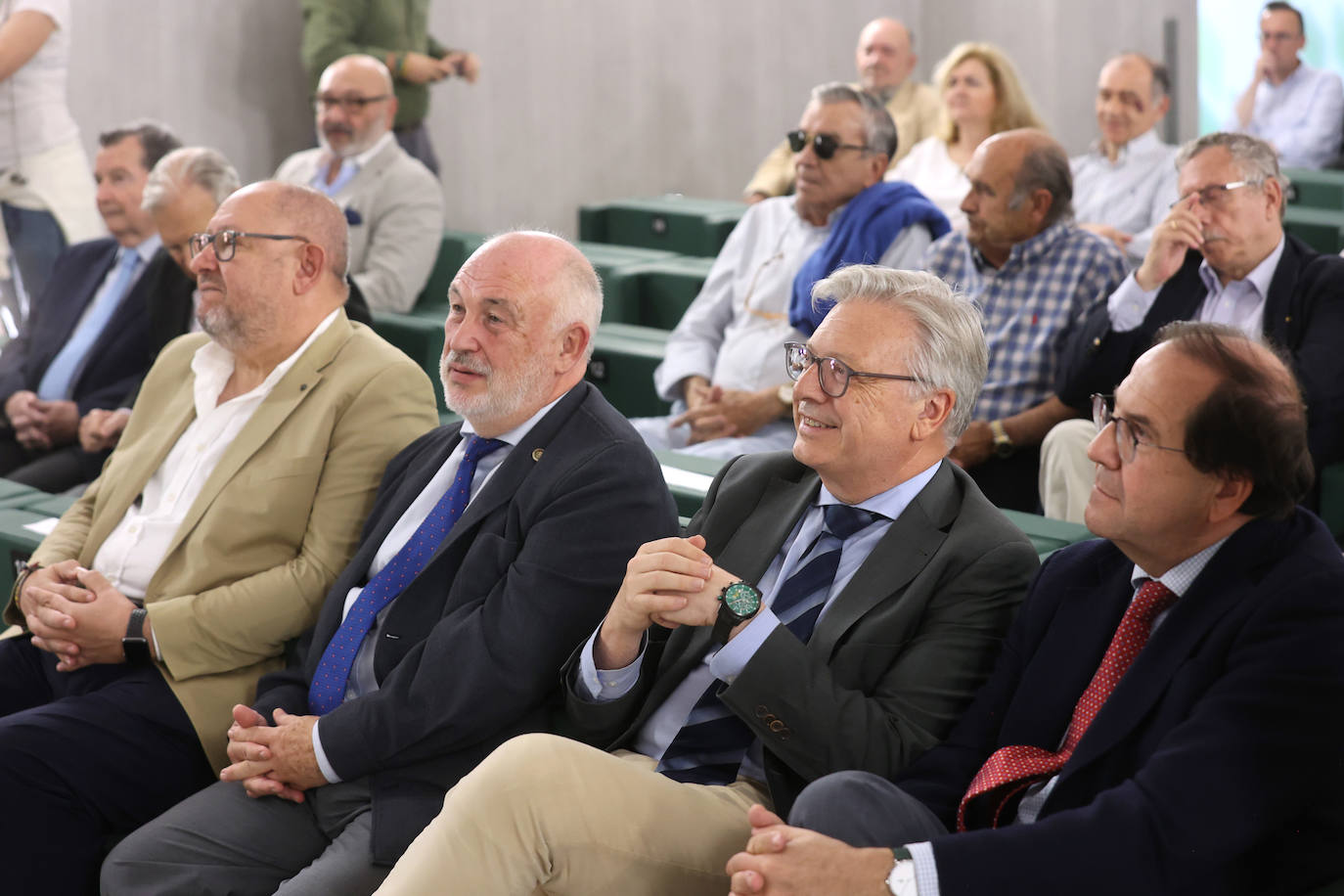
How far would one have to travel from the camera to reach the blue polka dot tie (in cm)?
210

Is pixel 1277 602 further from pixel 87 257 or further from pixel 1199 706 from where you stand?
pixel 87 257

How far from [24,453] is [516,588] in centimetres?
243

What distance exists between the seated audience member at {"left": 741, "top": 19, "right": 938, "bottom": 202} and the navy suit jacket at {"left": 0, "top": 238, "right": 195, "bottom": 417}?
8.29ft

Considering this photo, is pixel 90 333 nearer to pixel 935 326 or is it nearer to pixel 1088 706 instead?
pixel 935 326

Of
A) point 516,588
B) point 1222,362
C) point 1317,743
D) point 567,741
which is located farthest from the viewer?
point 516,588

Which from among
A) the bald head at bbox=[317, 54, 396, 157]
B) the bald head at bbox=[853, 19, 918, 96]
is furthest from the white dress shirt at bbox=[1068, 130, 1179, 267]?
the bald head at bbox=[317, 54, 396, 157]

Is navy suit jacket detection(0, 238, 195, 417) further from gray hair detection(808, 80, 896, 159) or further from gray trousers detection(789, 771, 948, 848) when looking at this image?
gray trousers detection(789, 771, 948, 848)

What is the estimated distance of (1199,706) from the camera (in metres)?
1.42

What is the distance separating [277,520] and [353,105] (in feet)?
8.47

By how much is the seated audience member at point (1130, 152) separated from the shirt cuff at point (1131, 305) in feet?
5.55

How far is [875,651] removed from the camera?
1.74 m

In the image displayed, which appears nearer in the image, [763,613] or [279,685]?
[763,613]

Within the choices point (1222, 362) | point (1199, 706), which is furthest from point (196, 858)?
point (1222, 362)

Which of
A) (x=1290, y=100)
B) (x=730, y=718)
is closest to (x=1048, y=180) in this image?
(x=730, y=718)
